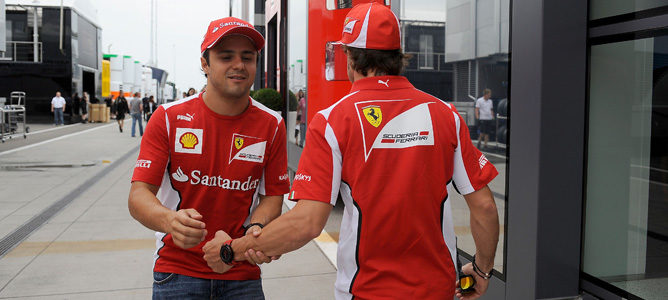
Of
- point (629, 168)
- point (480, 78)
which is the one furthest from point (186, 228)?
point (480, 78)

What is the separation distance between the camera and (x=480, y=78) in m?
4.25

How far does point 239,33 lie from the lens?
97.4 inches

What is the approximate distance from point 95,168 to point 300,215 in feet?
42.9

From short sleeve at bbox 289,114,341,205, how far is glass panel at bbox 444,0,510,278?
2.05 metres

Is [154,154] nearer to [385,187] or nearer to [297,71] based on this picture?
[385,187]

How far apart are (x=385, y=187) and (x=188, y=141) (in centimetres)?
92

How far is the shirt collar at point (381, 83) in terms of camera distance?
211 cm

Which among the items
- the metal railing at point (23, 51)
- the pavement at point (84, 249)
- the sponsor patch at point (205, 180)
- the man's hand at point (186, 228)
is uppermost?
the metal railing at point (23, 51)

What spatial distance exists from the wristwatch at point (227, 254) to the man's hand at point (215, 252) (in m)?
0.03

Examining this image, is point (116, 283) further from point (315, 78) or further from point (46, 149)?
point (46, 149)

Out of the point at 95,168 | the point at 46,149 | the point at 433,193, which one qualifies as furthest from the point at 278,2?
the point at 433,193

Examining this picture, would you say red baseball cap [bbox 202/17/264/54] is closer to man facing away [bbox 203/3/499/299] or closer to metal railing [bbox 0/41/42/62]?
man facing away [bbox 203/3/499/299]

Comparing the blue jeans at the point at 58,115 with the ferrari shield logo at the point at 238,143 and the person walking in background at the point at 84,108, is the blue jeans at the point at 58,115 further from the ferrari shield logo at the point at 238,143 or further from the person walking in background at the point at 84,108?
the ferrari shield logo at the point at 238,143

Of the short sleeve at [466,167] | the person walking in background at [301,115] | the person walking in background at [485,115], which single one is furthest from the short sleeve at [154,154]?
the person walking in background at [301,115]
